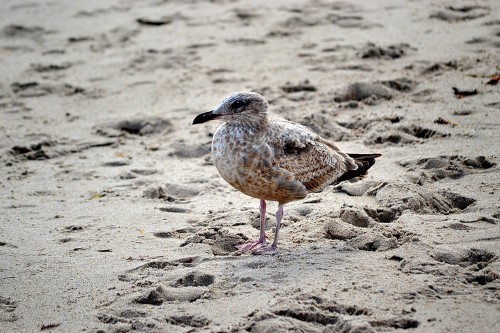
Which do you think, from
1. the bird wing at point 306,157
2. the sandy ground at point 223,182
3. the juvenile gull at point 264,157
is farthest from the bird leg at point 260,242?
the bird wing at point 306,157

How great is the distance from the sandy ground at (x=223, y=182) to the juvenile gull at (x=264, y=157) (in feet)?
0.94

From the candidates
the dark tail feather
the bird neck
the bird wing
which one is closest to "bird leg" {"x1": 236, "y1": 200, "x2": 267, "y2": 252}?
the bird wing

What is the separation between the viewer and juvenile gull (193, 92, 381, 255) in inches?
202

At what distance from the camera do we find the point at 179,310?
4.35m

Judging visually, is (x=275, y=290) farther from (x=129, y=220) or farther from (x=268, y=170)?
(x=129, y=220)

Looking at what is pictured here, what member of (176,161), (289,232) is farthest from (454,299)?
(176,161)

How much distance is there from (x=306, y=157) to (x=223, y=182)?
48.4 inches

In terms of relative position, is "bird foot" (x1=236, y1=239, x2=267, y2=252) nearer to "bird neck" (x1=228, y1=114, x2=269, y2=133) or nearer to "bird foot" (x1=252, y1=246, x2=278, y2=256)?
"bird foot" (x1=252, y1=246, x2=278, y2=256)

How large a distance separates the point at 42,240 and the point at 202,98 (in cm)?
315

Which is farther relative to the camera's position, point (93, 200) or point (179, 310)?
point (93, 200)

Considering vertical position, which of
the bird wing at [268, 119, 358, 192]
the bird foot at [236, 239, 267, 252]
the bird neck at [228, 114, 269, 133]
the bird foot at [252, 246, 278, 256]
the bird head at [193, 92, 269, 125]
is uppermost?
the bird head at [193, 92, 269, 125]

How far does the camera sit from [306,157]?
543cm

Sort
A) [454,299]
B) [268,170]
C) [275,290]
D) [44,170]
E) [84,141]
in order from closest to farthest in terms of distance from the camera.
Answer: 1. [454,299]
2. [275,290]
3. [268,170]
4. [44,170]
5. [84,141]

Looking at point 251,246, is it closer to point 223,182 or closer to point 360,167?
point 360,167
